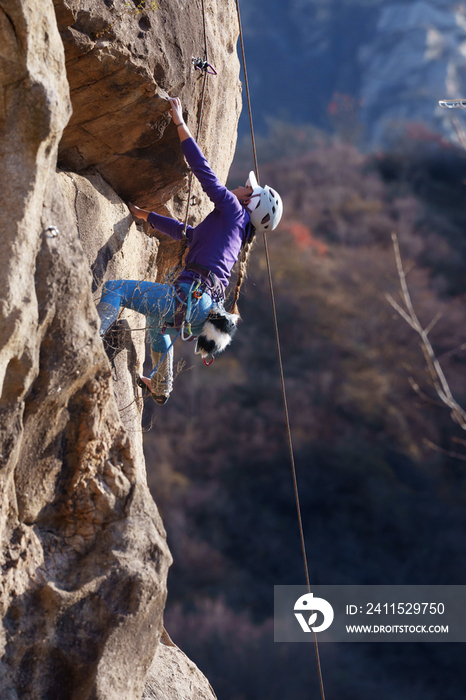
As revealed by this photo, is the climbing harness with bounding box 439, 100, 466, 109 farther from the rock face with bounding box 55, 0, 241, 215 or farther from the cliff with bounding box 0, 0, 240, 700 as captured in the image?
the rock face with bounding box 55, 0, 241, 215

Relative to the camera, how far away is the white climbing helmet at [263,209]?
185 inches

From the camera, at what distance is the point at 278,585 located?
63.5 ft

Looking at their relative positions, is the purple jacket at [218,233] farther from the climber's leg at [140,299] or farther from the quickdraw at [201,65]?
the quickdraw at [201,65]

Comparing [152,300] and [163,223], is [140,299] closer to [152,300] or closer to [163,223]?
[152,300]

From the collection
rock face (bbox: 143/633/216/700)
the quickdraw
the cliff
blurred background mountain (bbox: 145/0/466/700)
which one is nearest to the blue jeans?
the cliff

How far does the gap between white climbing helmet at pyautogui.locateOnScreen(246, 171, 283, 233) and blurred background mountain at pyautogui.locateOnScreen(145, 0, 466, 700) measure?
8821 millimetres

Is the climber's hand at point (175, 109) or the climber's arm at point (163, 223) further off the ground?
the climber's hand at point (175, 109)

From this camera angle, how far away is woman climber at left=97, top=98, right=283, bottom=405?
14.4 feet

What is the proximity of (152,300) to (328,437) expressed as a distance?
1873 centimetres

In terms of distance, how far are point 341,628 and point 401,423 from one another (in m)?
7.04

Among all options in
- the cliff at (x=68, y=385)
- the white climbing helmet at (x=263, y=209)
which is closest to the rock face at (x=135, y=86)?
the cliff at (x=68, y=385)

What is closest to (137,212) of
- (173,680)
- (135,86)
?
(135,86)

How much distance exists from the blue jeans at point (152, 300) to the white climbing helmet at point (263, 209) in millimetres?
658

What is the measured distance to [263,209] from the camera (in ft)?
15.4
